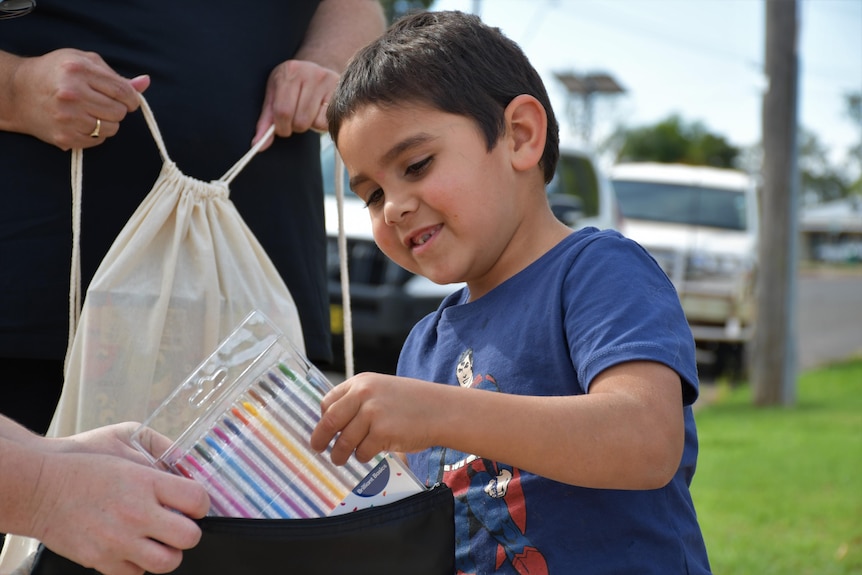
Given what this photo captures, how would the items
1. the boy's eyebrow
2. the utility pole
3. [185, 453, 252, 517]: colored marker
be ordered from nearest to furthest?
[185, 453, 252, 517]: colored marker → the boy's eyebrow → the utility pole

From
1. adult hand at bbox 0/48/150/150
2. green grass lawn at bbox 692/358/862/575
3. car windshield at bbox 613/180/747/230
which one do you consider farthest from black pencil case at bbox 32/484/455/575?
car windshield at bbox 613/180/747/230

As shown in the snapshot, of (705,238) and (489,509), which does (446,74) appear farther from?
(705,238)

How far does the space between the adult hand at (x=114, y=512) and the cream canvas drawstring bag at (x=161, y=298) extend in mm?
546

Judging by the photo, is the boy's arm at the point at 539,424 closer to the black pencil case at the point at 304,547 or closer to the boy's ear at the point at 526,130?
the black pencil case at the point at 304,547

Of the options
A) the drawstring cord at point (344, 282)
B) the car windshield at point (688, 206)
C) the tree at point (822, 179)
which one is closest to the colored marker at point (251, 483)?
the drawstring cord at point (344, 282)

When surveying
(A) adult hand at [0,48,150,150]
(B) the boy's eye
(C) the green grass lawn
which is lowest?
(C) the green grass lawn

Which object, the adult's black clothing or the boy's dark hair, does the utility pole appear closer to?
the adult's black clothing

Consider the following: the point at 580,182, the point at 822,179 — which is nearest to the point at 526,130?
the point at 580,182

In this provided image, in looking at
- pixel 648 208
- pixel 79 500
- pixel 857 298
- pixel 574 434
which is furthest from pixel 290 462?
pixel 857 298

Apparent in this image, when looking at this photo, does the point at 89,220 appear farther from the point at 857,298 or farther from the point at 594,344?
the point at 857,298

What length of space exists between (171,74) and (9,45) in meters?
0.29

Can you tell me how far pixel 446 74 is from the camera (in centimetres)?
173

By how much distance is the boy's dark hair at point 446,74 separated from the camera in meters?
1.70

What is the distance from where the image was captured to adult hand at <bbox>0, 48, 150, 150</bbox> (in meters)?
1.80
